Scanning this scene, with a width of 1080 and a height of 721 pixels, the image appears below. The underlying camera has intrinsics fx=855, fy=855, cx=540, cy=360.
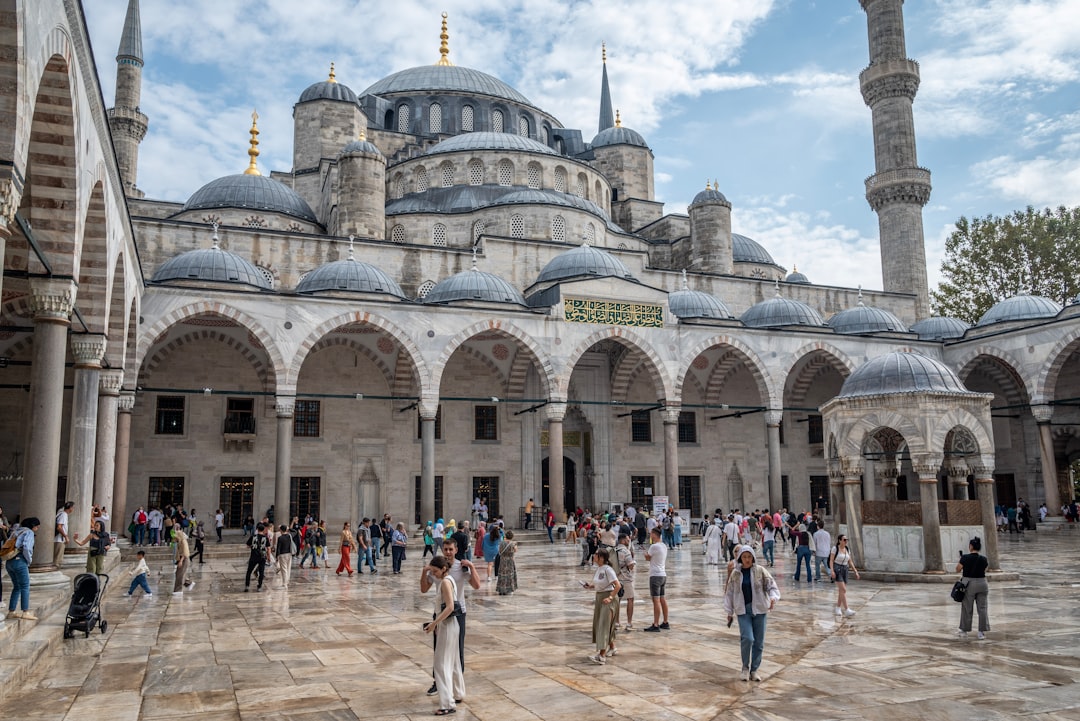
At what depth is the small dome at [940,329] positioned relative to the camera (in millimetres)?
24922

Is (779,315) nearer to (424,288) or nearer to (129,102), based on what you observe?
(424,288)

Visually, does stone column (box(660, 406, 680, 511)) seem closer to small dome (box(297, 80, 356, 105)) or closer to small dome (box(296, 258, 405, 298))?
small dome (box(296, 258, 405, 298))

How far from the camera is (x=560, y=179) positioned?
26062 millimetres

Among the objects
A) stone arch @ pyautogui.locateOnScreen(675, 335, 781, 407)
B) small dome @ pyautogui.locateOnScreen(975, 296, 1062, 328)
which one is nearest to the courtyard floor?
stone arch @ pyautogui.locateOnScreen(675, 335, 781, 407)

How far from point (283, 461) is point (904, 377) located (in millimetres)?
11671

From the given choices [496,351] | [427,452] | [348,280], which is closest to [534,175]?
[496,351]

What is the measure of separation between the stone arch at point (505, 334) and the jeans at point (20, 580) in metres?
11.8

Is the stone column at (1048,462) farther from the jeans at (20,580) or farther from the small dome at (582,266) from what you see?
the jeans at (20,580)

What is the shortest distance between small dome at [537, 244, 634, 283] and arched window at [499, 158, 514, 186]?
15.9 feet

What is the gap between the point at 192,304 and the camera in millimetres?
16703

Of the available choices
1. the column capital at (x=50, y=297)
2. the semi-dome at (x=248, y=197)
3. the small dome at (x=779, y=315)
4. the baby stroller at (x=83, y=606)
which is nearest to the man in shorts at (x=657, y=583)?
the baby stroller at (x=83, y=606)

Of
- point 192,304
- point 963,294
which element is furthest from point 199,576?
point 963,294

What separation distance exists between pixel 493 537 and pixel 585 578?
1.44 metres

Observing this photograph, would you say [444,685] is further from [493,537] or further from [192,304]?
[192,304]
